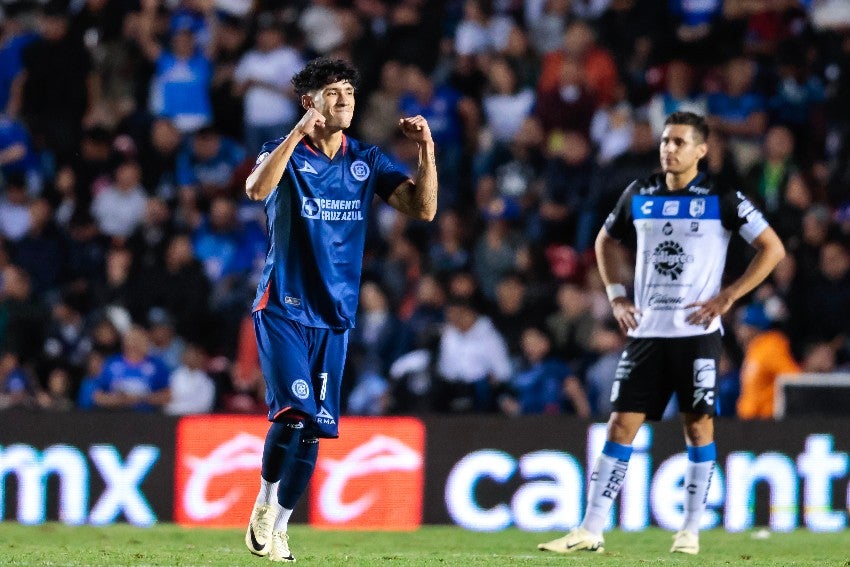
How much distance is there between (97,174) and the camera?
16078 mm

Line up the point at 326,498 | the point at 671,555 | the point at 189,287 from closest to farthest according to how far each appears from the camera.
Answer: the point at 671,555, the point at 326,498, the point at 189,287

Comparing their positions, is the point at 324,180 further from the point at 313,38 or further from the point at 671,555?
the point at 313,38

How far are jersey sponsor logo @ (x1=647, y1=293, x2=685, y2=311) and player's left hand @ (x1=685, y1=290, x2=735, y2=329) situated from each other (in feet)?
0.35

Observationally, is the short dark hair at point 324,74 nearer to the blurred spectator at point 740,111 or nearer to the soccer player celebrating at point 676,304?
the soccer player celebrating at point 676,304

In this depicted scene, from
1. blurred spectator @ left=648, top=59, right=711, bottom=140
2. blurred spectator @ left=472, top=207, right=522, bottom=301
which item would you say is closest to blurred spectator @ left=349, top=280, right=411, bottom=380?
blurred spectator @ left=472, top=207, right=522, bottom=301

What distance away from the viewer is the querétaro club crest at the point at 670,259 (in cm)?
867

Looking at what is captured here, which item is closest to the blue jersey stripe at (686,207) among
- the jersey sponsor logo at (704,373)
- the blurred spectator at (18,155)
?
the jersey sponsor logo at (704,373)

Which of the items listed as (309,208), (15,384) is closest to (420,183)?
(309,208)

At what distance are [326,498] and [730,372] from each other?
3605 mm

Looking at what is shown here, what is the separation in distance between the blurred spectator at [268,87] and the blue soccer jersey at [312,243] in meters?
8.22

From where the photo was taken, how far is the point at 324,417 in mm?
7398

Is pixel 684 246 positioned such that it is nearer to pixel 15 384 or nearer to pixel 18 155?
pixel 15 384

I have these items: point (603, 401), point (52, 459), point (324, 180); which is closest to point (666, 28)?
point (603, 401)

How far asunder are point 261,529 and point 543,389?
18.5ft
